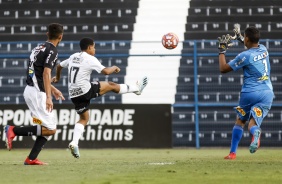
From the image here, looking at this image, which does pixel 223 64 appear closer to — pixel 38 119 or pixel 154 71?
pixel 38 119

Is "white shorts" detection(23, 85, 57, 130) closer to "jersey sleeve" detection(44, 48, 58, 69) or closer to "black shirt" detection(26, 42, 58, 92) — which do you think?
"black shirt" detection(26, 42, 58, 92)

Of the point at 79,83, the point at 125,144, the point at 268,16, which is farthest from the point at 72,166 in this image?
the point at 268,16

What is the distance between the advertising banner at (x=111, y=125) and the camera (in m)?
18.6

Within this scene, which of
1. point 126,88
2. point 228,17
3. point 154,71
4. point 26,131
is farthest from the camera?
point 228,17

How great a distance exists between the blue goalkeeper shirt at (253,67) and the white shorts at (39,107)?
118 inches

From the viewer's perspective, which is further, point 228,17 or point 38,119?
point 228,17

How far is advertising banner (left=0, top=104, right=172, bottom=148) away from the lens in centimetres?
1862

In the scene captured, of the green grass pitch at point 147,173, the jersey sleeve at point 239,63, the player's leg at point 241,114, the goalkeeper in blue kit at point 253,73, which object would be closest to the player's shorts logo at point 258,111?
the goalkeeper in blue kit at point 253,73

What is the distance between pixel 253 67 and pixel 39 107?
11.2 ft

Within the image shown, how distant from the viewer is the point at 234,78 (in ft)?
64.0

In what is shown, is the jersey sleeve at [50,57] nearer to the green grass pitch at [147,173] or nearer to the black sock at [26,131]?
the black sock at [26,131]

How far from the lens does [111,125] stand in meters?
18.7

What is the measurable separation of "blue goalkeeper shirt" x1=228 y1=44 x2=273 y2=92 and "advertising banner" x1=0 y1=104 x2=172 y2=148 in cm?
630

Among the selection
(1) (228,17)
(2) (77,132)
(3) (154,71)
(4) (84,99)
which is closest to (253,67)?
(4) (84,99)
